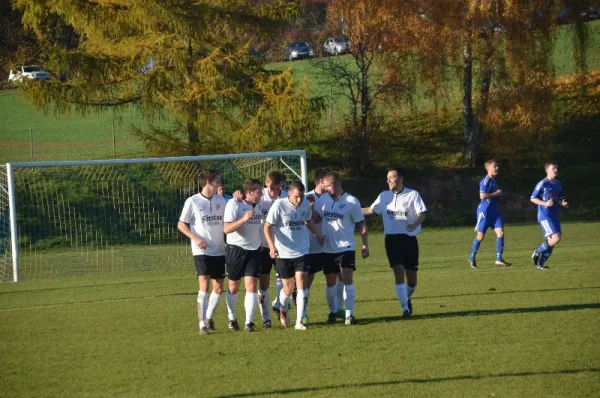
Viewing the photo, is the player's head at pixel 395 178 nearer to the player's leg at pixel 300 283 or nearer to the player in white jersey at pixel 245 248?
the player's leg at pixel 300 283

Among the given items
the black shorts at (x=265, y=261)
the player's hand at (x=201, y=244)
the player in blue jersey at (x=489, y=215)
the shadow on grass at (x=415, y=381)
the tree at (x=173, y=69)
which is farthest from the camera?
the tree at (x=173, y=69)

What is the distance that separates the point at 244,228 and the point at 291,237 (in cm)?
63

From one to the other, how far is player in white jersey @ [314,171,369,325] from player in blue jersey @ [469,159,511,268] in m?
6.88

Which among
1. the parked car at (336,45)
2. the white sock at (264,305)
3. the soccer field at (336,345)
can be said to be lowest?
the soccer field at (336,345)

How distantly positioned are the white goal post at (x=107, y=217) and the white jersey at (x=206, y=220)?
10.1 meters

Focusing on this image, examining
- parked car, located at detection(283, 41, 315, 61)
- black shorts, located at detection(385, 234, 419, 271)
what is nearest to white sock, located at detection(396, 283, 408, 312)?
black shorts, located at detection(385, 234, 419, 271)

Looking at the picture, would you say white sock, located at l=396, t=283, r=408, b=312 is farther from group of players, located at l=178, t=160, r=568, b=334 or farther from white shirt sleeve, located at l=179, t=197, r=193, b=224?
white shirt sleeve, located at l=179, t=197, r=193, b=224

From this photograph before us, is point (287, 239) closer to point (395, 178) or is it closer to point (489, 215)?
point (395, 178)

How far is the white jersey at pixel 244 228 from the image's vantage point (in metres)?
11.2

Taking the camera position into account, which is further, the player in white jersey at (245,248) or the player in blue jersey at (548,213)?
the player in blue jersey at (548,213)

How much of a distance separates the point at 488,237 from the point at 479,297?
561 inches

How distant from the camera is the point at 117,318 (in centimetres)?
1316

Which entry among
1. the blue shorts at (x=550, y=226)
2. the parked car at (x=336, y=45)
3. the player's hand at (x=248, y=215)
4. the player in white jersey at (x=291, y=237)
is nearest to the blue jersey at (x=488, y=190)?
the blue shorts at (x=550, y=226)

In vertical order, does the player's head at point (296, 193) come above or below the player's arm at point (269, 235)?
above
